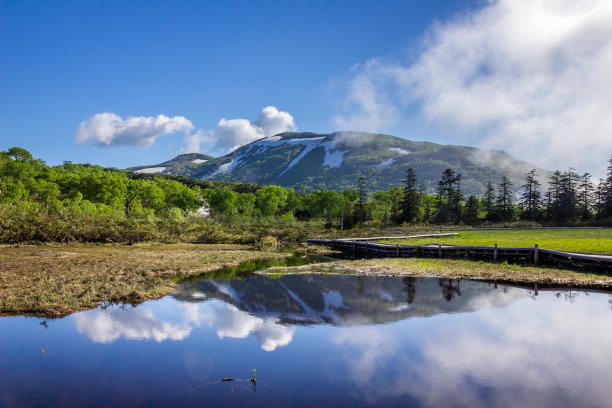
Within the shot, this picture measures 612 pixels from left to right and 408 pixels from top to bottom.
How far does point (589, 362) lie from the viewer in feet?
38.2

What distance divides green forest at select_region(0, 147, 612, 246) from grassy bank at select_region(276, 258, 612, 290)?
1055 inches

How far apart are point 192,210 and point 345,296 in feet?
260

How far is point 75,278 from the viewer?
65.1 ft

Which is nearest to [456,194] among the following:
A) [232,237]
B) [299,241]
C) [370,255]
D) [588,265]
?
[299,241]

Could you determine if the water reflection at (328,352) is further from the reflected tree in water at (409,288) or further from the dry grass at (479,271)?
the dry grass at (479,271)

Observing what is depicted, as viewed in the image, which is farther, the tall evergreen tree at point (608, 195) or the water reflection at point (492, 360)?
the tall evergreen tree at point (608, 195)

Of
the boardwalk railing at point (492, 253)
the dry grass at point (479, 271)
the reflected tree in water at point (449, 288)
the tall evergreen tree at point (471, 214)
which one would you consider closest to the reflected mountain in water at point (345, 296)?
the reflected tree in water at point (449, 288)

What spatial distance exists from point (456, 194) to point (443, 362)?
7614 cm

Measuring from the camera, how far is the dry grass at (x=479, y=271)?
22.1 metres

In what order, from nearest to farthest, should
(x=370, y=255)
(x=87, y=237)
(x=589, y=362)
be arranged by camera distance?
(x=589, y=362) → (x=87, y=237) → (x=370, y=255)

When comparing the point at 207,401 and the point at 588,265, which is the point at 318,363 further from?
the point at 588,265

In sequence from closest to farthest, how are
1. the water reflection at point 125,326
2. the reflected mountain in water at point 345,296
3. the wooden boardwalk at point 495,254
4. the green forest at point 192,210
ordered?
the water reflection at point 125,326
the reflected mountain in water at point 345,296
the wooden boardwalk at point 495,254
the green forest at point 192,210

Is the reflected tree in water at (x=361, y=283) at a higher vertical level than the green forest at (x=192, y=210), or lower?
lower

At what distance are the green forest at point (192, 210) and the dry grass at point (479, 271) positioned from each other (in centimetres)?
2870
